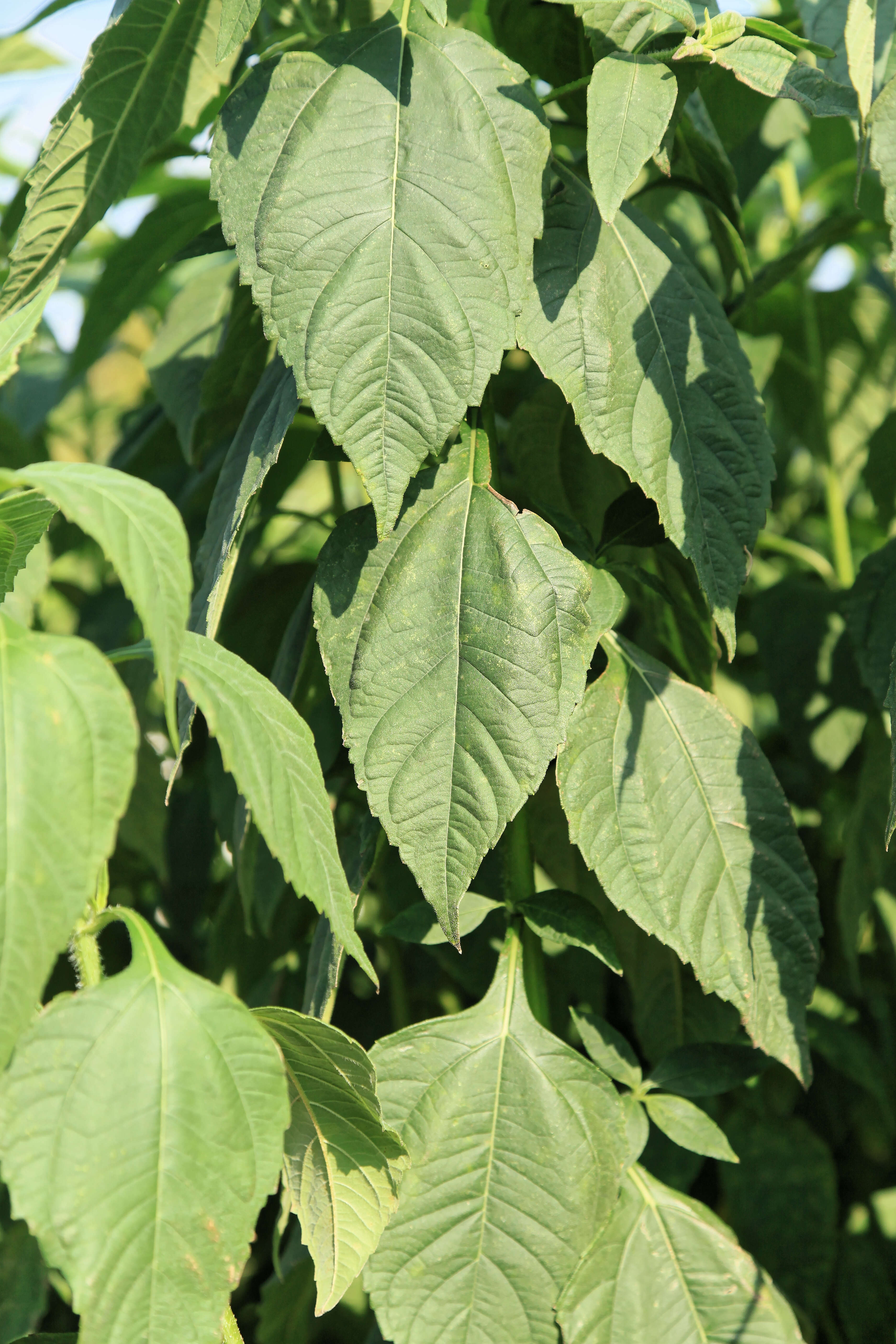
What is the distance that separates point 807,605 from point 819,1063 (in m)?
0.48

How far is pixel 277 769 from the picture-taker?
53 centimetres

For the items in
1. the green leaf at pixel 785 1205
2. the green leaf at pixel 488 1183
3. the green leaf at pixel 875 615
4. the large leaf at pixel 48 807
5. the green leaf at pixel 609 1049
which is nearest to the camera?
the large leaf at pixel 48 807

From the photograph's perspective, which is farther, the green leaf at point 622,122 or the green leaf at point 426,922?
the green leaf at point 426,922

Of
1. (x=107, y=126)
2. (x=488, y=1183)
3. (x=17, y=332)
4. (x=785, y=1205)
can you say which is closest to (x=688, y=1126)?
(x=488, y=1183)

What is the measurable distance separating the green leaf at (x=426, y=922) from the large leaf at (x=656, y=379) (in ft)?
0.78

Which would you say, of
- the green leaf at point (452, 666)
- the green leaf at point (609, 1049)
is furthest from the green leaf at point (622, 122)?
the green leaf at point (609, 1049)

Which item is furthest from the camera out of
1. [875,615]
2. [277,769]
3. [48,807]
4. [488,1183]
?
[875,615]

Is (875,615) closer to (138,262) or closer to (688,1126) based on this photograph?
(688,1126)

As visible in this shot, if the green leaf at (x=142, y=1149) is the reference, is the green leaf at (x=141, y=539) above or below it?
above

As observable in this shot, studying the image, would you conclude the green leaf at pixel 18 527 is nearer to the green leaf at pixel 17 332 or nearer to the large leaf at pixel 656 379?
the green leaf at pixel 17 332

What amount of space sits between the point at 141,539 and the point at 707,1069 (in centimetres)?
54

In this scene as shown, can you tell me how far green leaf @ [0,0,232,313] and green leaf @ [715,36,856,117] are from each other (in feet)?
1.19

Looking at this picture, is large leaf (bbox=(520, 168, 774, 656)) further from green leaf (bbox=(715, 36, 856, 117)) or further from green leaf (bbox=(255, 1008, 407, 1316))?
green leaf (bbox=(255, 1008, 407, 1316))

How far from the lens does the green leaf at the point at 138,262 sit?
1104 millimetres
